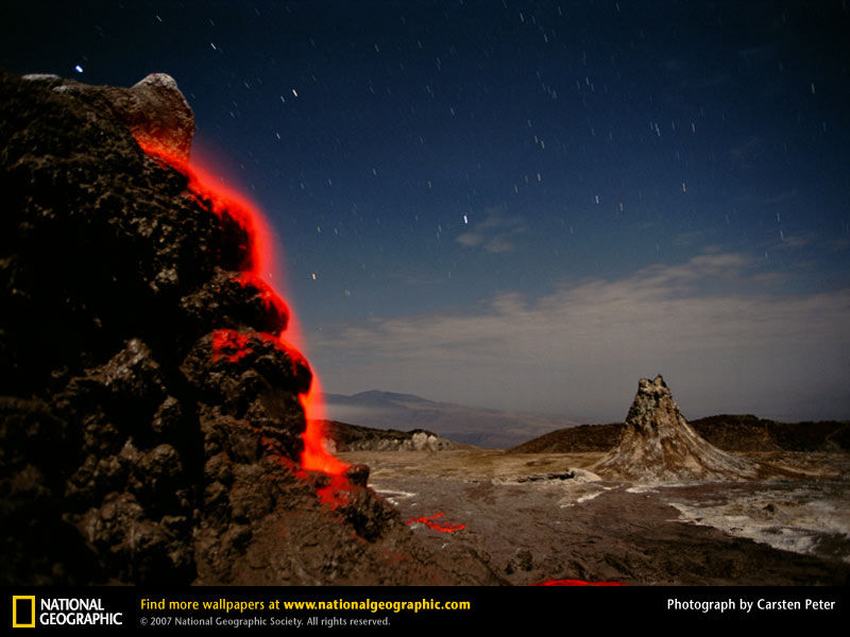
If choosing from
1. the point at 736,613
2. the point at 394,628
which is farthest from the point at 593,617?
the point at 394,628

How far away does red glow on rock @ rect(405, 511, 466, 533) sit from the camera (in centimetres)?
1027

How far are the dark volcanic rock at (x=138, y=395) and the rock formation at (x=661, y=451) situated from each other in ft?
46.4

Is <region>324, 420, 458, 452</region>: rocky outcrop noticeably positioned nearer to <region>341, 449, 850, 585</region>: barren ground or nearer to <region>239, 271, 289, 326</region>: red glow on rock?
<region>341, 449, 850, 585</region>: barren ground

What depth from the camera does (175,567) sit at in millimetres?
4195

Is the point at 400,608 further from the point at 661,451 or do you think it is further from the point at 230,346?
the point at 661,451

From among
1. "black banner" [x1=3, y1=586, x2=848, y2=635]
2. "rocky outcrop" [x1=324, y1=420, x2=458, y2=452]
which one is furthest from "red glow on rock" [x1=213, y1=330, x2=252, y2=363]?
"rocky outcrop" [x1=324, y1=420, x2=458, y2=452]

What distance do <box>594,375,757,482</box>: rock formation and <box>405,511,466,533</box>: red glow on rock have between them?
9.43 m

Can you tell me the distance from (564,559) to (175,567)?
6.97 metres

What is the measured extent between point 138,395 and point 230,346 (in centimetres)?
135

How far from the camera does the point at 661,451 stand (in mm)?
16969

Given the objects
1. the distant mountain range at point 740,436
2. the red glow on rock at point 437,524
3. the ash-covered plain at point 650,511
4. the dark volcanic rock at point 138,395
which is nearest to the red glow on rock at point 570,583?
the ash-covered plain at point 650,511

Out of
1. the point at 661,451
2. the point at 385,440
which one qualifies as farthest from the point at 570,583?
the point at 385,440

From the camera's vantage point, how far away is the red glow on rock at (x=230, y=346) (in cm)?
560

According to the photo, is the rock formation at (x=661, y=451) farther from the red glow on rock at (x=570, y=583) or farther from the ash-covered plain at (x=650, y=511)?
the red glow on rock at (x=570, y=583)
